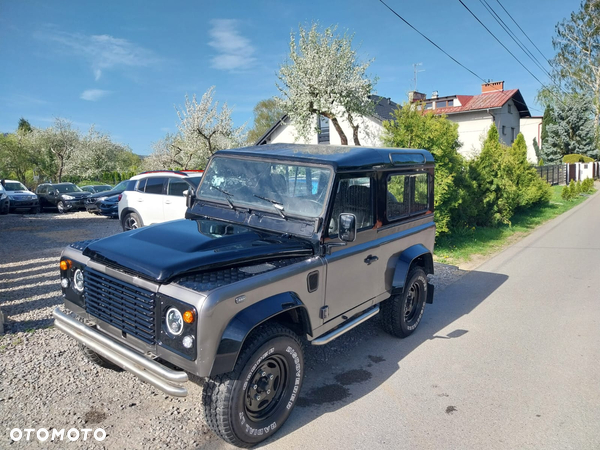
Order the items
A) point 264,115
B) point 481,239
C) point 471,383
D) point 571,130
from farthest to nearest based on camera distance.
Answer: point 264,115 → point 571,130 → point 481,239 → point 471,383

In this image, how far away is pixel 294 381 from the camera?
3.35 metres

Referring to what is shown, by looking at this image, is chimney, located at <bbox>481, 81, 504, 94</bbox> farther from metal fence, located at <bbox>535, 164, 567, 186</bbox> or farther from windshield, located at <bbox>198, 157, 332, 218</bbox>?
windshield, located at <bbox>198, 157, 332, 218</bbox>

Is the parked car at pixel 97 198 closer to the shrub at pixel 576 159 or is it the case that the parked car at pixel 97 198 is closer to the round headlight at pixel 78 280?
the round headlight at pixel 78 280

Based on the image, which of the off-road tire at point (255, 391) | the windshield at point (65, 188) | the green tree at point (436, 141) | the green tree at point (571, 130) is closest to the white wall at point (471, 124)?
the green tree at point (571, 130)

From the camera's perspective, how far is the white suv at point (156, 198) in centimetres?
1042

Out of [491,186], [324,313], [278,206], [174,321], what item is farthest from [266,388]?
[491,186]

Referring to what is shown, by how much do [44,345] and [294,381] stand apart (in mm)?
2827

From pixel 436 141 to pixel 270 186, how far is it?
6687mm

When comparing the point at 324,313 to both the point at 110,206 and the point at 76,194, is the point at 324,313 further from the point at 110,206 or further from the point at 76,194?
the point at 76,194

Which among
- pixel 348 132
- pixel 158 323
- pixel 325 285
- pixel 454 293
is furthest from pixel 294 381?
pixel 348 132

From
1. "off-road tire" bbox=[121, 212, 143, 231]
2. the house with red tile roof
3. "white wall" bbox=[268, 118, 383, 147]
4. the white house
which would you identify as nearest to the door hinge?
"off-road tire" bbox=[121, 212, 143, 231]

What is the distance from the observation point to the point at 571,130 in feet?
131

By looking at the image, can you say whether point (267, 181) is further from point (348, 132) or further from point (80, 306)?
point (348, 132)

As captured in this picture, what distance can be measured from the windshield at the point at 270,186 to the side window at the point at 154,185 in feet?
22.2
